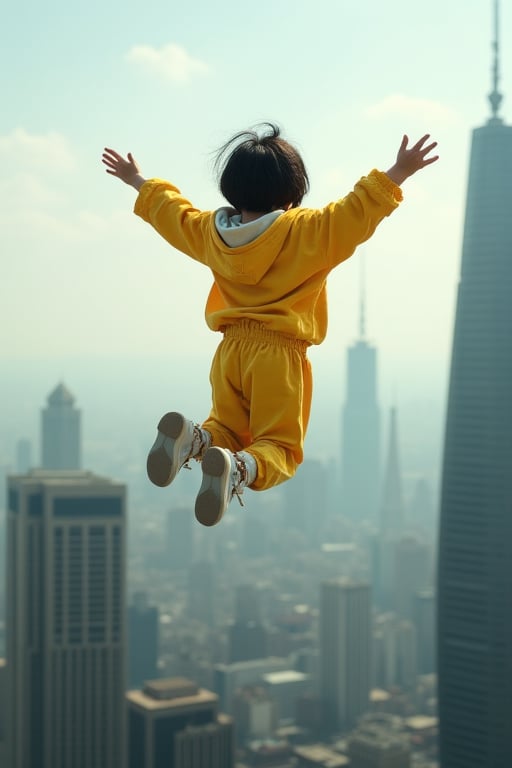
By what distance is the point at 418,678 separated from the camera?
35.1 meters

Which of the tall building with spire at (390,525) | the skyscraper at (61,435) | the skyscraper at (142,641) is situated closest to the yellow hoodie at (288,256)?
the skyscraper at (142,641)

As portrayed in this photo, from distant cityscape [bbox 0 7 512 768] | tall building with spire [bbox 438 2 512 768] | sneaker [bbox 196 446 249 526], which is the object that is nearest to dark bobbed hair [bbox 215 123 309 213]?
sneaker [bbox 196 446 249 526]

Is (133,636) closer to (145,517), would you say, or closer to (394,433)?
(145,517)

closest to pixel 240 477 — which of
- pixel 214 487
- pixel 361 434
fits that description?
pixel 214 487

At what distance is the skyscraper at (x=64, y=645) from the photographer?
24891 mm

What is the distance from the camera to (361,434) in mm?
57469

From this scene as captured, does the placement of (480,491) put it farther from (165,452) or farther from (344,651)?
(165,452)

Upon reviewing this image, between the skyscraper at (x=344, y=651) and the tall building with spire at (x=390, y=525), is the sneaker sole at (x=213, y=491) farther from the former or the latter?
the tall building with spire at (x=390, y=525)

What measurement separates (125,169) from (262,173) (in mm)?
359

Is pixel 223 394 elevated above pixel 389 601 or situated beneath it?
elevated above

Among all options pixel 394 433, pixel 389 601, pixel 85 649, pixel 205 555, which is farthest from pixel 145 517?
pixel 85 649

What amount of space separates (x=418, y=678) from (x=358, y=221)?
34.1 meters

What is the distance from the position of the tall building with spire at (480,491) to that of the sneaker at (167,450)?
23.5m

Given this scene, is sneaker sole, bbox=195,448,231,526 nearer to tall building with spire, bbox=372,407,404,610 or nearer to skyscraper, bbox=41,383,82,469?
skyscraper, bbox=41,383,82,469
